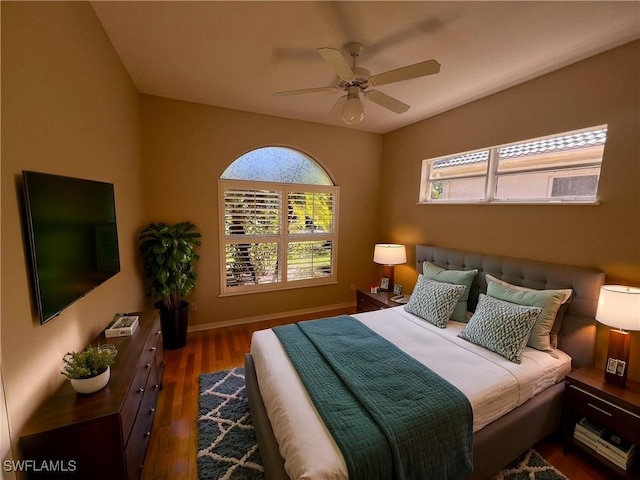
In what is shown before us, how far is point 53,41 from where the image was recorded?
1367 millimetres

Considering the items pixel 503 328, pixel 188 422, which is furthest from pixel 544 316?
pixel 188 422

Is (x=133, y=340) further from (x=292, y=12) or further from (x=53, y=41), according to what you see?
(x=292, y=12)

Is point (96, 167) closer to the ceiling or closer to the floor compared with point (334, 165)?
closer to the floor

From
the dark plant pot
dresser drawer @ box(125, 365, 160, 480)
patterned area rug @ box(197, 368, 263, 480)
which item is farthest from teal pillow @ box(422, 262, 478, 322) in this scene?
the dark plant pot

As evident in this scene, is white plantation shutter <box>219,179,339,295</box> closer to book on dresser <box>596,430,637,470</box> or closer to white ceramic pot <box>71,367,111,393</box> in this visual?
white ceramic pot <box>71,367,111,393</box>

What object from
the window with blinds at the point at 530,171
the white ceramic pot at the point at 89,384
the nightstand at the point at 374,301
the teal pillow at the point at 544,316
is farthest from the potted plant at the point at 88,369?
the window with blinds at the point at 530,171

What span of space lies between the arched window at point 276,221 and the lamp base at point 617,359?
3.04 meters

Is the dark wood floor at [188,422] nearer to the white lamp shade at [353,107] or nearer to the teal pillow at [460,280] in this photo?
the teal pillow at [460,280]

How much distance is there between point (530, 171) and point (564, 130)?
1.35ft

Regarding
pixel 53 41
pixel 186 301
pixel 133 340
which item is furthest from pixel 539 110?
pixel 186 301

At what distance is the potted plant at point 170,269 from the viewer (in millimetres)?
2850

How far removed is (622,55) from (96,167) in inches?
149

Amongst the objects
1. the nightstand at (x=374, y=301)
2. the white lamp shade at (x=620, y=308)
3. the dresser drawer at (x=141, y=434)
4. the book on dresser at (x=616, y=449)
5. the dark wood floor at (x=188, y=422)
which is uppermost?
the white lamp shade at (x=620, y=308)

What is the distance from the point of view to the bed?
1.56 metres
